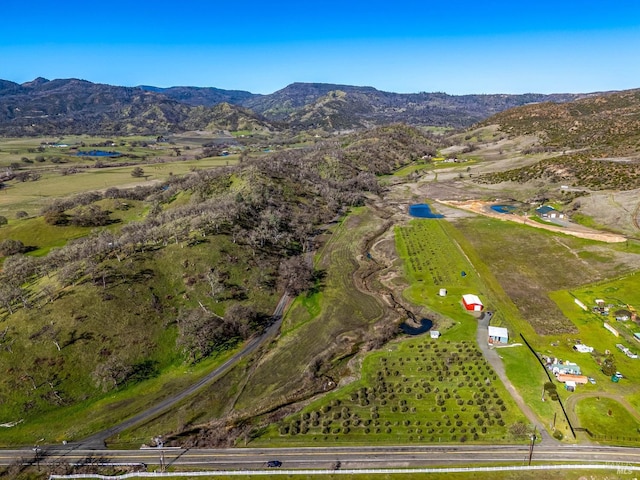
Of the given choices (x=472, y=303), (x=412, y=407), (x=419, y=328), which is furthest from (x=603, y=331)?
(x=412, y=407)

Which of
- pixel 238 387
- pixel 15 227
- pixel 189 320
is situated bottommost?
pixel 238 387

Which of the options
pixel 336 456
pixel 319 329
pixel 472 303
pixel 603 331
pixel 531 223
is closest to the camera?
pixel 336 456

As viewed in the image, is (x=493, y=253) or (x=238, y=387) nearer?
(x=238, y=387)

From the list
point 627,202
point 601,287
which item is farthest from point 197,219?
point 627,202

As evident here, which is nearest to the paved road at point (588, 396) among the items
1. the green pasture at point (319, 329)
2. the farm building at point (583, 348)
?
the farm building at point (583, 348)

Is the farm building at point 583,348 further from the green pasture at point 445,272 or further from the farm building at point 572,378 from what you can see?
the green pasture at point 445,272

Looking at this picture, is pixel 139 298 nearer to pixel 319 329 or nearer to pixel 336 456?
pixel 319 329

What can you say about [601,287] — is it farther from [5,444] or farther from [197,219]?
[5,444]
